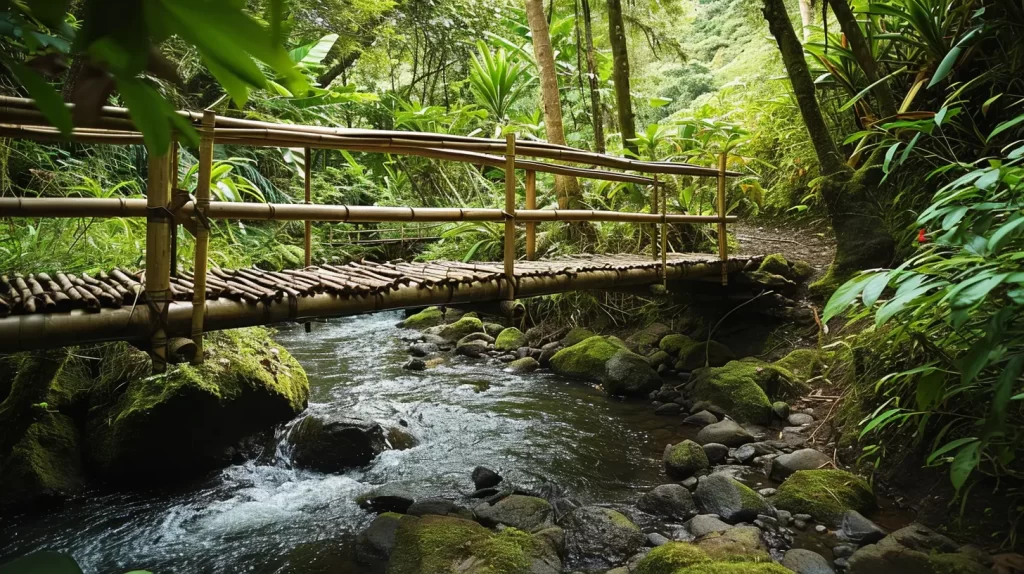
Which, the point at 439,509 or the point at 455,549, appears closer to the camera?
the point at 455,549

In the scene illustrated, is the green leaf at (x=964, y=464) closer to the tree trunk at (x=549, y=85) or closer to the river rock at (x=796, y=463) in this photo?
the river rock at (x=796, y=463)

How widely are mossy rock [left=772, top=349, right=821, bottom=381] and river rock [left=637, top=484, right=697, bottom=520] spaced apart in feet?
5.14

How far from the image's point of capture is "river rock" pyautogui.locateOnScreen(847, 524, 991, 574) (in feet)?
6.88

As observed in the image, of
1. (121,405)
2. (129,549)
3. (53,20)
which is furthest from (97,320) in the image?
(53,20)

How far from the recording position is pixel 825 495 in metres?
2.68

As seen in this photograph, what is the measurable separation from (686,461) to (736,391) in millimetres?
964

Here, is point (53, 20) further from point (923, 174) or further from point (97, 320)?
point (923, 174)

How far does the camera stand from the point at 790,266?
4816 mm

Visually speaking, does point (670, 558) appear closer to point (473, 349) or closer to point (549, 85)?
point (473, 349)

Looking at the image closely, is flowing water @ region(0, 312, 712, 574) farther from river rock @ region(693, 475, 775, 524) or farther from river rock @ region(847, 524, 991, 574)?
river rock @ region(847, 524, 991, 574)

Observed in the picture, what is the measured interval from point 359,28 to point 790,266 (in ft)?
19.8

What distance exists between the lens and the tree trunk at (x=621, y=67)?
18.6 ft

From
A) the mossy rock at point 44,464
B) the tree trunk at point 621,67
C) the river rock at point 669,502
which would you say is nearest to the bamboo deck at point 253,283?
the mossy rock at point 44,464

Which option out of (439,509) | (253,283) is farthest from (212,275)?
(439,509)
